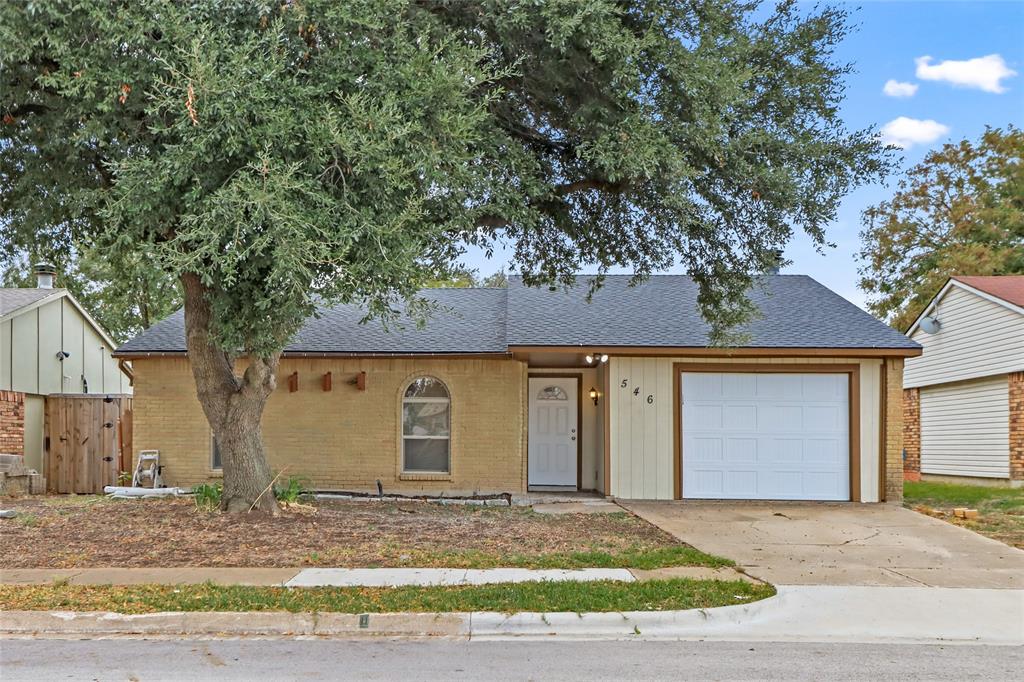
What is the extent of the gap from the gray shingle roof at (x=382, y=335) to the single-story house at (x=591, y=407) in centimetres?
5

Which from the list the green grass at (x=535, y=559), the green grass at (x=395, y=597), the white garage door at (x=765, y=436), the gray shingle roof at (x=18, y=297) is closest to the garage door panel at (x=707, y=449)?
the white garage door at (x=765, y=436)

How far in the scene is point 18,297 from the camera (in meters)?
18.6

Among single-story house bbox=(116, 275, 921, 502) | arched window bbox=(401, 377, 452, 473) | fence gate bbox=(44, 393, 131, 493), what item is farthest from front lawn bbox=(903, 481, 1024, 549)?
fence gate bbox=(44, 393, 131, 493)

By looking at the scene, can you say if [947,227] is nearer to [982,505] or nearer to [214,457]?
[982,505]

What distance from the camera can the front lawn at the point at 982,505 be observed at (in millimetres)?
10430

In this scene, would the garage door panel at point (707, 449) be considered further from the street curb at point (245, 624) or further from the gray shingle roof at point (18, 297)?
the gray shingle roof at point (18, 297)

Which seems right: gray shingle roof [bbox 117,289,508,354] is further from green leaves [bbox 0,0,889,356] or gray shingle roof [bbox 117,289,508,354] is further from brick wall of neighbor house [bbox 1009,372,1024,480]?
brick wall of neighbor house [bbox 1009,372,1024,480]

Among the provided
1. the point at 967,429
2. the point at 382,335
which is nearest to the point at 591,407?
the point at 382,335

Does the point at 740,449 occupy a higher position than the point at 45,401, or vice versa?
the point at 45,401

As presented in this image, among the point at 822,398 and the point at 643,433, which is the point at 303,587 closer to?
the point at 643,433

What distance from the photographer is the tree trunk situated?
9.86 m

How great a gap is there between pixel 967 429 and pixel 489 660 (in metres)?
17.2

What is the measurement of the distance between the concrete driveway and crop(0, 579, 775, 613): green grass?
48.5 inches

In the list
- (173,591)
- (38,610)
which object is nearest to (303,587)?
(173,591)
